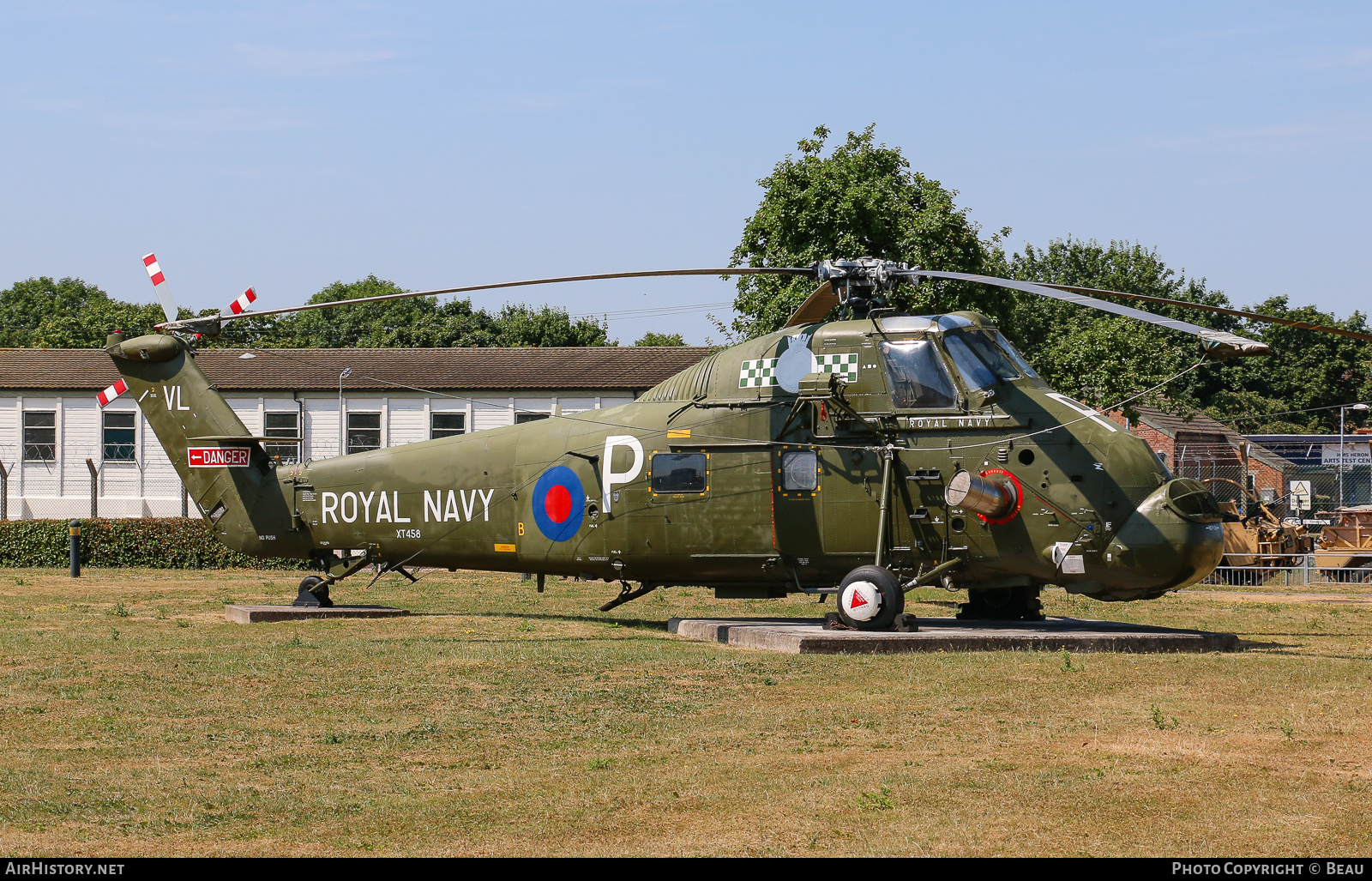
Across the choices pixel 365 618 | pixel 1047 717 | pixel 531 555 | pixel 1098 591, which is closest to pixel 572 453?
pixel 531 555

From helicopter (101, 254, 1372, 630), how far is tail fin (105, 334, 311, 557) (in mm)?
311

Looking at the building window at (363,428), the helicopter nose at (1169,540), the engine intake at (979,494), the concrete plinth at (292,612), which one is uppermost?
the building window at (363,428)

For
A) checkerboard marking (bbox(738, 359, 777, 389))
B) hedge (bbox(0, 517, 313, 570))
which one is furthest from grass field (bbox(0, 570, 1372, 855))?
hedge (bbox(0, 517, 313, 570))

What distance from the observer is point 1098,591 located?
1786 centimetres

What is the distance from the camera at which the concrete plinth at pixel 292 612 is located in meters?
21.6

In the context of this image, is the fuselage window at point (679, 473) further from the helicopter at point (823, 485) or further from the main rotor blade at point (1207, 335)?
the main rotor blade at point (1207, 335)

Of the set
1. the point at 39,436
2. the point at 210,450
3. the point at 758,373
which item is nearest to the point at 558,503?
the point at 758,373

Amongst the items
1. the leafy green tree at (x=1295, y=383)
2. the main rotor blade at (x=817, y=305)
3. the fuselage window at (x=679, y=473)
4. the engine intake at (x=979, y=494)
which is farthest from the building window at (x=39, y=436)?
the leafy green tree at (x=1295, y=383)

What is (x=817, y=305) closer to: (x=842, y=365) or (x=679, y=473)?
(x=842, y=365)

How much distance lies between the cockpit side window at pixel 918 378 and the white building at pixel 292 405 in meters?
27.4

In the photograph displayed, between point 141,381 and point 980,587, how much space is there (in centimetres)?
1514

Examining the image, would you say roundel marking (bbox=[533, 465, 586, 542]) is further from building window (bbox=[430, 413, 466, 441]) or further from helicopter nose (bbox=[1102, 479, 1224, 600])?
building window (bbox=[430, 413, 466, 441])

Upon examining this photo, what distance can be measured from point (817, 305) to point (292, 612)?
33.8ft

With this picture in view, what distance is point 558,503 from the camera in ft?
66.9
